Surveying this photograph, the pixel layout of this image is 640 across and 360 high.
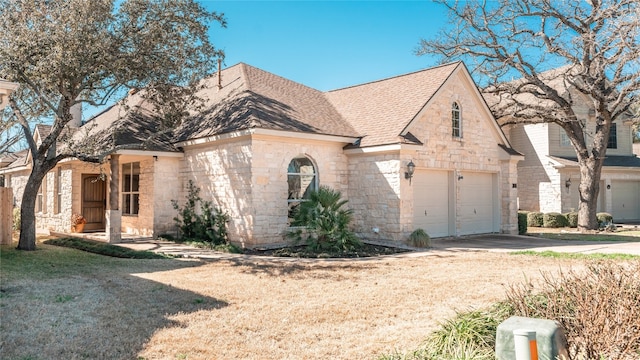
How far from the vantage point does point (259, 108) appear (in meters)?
15.2

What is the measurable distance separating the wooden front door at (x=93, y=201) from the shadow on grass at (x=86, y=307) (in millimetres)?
9425

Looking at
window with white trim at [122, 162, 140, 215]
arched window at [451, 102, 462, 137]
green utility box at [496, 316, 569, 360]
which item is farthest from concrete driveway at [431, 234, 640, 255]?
window with white trim at [122, 162, 140, 215]

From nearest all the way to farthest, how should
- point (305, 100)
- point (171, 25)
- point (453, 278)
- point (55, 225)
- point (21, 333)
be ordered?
1. point (21, 333)
2. point (453, 278)
3. point (171, 25)
4. point (305, 100)
5. point (55, 225)

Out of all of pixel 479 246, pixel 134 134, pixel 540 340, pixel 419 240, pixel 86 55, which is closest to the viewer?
pixel 540 340

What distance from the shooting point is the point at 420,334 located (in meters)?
5.83

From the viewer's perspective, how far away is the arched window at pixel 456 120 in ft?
57.9

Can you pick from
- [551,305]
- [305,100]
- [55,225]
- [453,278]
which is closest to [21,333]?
[551,305]

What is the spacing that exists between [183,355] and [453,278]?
20.3ft

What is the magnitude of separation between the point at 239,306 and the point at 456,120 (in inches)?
515

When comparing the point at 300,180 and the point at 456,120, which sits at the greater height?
the point at 456,120

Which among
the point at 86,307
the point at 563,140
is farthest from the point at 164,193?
the point at 563,140

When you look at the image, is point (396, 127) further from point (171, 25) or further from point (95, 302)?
point (95, 302)

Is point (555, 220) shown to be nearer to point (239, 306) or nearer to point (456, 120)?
point (456, 120)

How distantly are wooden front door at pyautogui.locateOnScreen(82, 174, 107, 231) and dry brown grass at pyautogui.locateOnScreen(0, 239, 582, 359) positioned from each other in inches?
393
